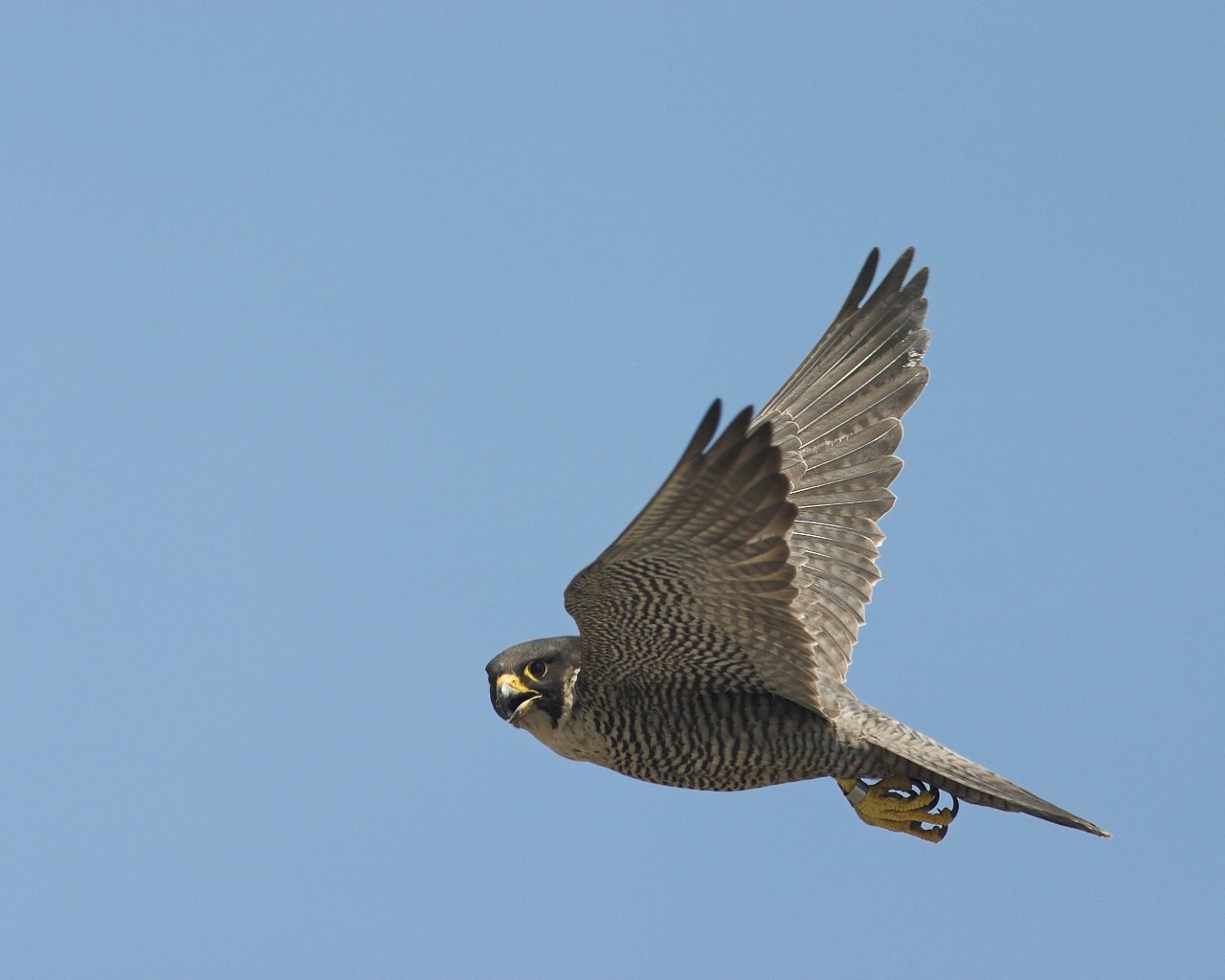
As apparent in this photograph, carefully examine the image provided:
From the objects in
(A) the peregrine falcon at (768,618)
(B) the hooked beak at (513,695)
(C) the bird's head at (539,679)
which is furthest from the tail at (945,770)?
(B) the hooked beak at (513,695)

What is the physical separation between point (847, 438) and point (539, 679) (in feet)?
7.49

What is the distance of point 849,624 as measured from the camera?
367 inches

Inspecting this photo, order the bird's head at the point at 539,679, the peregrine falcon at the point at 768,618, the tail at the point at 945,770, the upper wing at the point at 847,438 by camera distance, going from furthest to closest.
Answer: the upper wing at the point at 847,438, the bird's head at the point at 539,679, the tail at the point at 945,770, the peregrine falcon at the point at 768,618

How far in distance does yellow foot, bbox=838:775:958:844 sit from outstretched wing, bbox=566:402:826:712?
96 cm

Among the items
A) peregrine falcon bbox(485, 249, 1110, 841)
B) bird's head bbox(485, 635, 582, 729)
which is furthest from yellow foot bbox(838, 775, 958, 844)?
bird's head bbox(485, 635, 582, 729)

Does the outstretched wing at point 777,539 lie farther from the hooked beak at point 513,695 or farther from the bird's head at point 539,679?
the hooked beak at point 513,695

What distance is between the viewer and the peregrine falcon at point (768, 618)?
7.29m

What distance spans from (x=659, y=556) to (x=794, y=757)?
5.42 ft

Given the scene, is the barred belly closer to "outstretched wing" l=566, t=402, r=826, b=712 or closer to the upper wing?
"outstretched wing" l=566, t=402, r=826, b=712

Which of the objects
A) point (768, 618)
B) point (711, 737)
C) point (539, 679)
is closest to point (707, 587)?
point (768, 618)

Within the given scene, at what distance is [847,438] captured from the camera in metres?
9.56

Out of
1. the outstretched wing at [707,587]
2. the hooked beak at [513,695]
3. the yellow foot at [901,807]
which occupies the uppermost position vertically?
the outstretched wing at [707,587]

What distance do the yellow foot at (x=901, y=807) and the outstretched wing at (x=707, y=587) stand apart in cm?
96

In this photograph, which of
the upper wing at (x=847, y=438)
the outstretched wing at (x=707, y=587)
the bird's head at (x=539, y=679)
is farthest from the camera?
the upper wing at (x=847, y=438)
